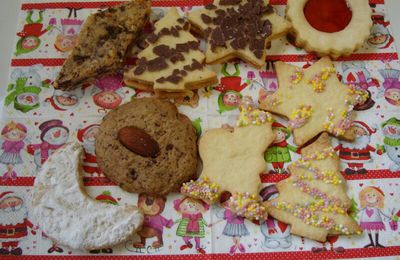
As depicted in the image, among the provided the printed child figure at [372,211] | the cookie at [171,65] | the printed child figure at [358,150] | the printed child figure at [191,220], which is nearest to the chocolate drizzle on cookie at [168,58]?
the cookie at [171,65]

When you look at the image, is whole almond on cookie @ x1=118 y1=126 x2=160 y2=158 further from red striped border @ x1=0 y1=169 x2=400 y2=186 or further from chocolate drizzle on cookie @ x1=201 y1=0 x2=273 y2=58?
chocolate drizzle on cookie @ x1=201 y1=0 x2=273 y2=58

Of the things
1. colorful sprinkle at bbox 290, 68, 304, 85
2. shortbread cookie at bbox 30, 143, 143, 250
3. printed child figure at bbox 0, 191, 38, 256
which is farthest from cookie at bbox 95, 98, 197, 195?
colorful sprinkle at bbox 290, 68, 304, 85

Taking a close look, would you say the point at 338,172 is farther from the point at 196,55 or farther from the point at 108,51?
the point at 108,51

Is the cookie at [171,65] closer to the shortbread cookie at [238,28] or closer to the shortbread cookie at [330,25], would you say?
the shortbread cookie at [238,28]

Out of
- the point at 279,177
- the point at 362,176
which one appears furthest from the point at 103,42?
the point at 362,176

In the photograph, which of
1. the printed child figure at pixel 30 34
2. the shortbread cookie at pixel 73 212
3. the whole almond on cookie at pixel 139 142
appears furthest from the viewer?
the printed child figure at pixel 30 34

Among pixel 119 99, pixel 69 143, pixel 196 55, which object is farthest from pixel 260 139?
pixel 69 143

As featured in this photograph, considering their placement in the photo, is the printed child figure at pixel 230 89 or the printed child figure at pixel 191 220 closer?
the printed child figure at pixel 191 220
